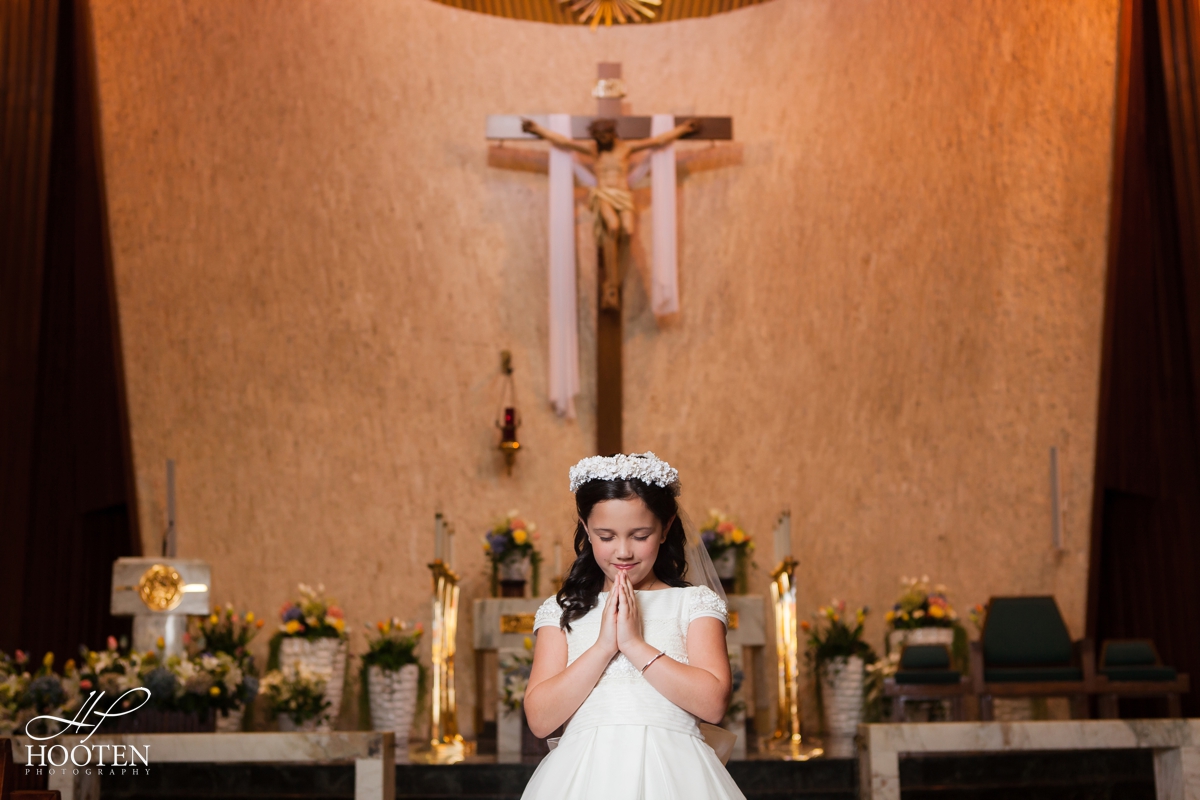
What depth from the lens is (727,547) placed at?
6.70 metres

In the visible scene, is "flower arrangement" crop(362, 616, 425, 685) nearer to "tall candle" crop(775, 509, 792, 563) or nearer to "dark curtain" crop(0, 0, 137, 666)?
"dark curtain" crop(0, 0, 137, 666)

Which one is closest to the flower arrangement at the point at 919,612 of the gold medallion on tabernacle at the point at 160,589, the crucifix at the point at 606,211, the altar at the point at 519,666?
the altar at the point at 519,666

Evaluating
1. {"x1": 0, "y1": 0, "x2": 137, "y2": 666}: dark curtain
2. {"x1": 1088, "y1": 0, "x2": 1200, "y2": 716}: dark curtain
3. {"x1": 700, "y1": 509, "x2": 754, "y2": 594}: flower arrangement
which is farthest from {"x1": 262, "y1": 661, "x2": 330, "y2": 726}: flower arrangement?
{"x1": 1088, "y1": 0, "x2": 1200, "y2": 716}: dark curtain

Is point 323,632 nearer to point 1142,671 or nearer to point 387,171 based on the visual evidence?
point 387,171

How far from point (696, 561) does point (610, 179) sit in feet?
17.4

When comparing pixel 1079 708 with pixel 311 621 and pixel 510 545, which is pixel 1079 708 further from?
pixel 311 621

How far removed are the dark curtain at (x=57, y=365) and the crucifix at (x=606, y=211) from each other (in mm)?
2573

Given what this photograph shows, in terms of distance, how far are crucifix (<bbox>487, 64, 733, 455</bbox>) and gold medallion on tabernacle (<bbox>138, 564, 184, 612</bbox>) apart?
293cm

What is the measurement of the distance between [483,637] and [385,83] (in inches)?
155

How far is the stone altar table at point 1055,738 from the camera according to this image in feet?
13.3

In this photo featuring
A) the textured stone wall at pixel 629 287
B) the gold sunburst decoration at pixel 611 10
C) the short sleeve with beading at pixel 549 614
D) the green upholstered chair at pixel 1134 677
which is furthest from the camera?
the gold sunburst decoration at pixel 611 10

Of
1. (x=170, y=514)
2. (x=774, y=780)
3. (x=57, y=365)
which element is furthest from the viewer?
(x=57, y=365)

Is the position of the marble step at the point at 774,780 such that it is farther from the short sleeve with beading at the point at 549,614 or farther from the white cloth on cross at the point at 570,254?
the white cloth on cross at the point at 570,254

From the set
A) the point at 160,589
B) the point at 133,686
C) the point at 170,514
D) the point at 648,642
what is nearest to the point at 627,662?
the point at 648,642
